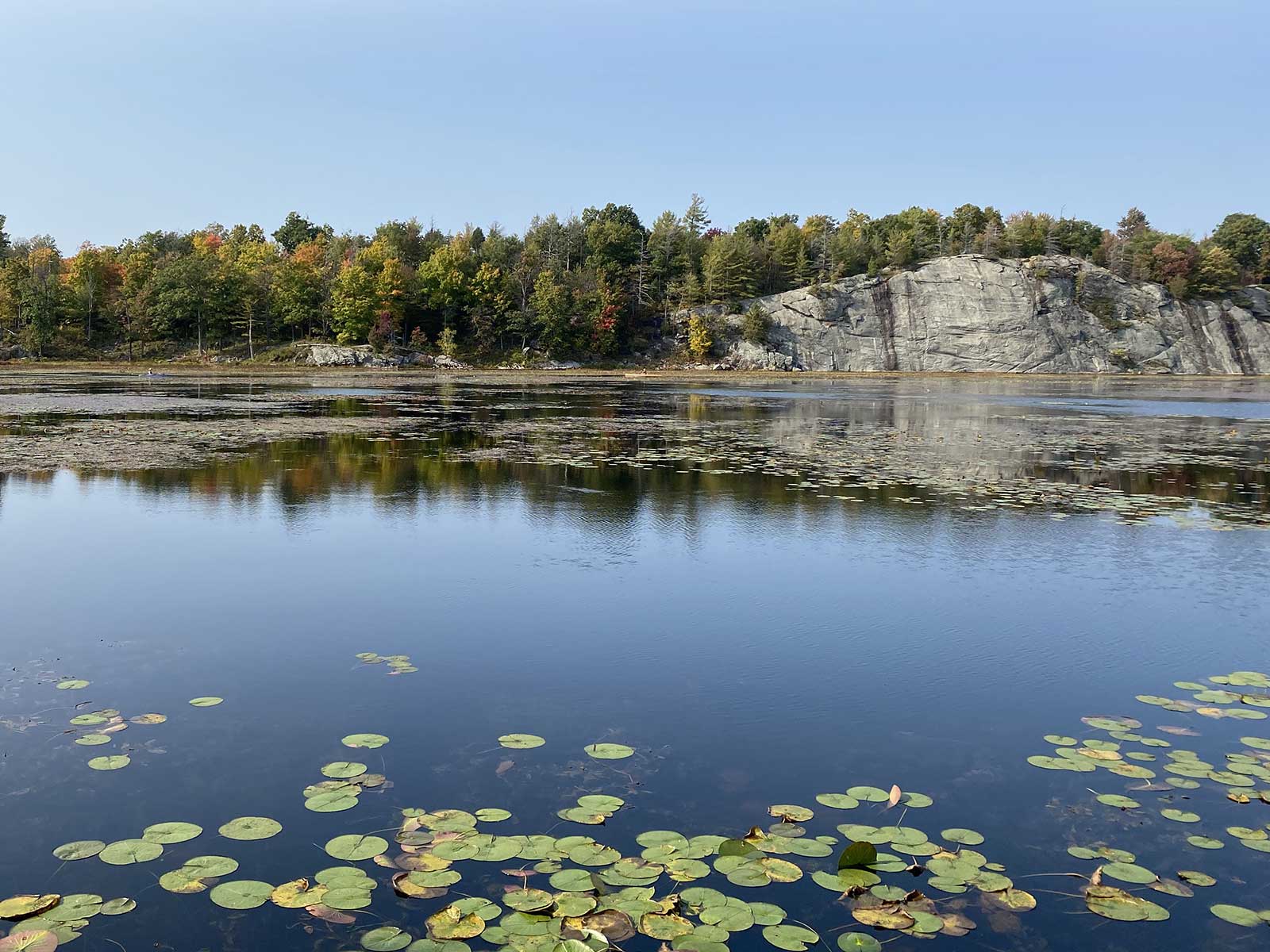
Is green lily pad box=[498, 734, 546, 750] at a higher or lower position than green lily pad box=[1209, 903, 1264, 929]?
higher

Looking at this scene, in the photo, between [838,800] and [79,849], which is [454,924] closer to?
[79,849]

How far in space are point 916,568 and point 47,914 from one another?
1014cm

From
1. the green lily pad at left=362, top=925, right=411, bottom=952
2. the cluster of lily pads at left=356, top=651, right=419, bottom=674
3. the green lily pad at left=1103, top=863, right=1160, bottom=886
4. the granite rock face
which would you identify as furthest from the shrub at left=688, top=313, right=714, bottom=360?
the green lily pad at left=362, top=925, right=411, bottom=952

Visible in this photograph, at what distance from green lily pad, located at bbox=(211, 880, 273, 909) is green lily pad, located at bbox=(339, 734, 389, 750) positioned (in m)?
1.61

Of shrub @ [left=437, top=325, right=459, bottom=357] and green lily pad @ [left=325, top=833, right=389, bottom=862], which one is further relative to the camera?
shrub @ [left=437, top=325, right=459, bottom=357]

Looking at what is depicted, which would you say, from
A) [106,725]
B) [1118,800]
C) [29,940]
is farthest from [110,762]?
[1118,800]

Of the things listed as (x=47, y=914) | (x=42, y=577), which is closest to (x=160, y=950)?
(x=47, y=914)

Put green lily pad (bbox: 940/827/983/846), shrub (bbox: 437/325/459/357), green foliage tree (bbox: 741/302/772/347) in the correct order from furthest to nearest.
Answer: green foliage tree (bbox: 741/302/772/347), shrub (bbox: 437/325/459/357), green lily pad (bbox: 940/827/983/846)

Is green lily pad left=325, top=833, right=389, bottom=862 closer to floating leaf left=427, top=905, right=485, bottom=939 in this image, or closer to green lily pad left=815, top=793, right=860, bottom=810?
floating leaf left=427, top=905, right=485, bottom=939

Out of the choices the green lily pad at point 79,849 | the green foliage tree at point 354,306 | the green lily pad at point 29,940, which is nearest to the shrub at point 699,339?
the green foliage tree at point 354,306

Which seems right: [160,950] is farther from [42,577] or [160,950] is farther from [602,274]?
[602,274]

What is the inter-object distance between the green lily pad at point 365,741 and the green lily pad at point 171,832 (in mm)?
1246

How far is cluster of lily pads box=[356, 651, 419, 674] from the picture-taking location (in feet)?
26.0

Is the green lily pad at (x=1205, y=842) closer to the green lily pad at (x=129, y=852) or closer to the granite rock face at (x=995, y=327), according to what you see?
the green lily pad at (x=129, y=852)
